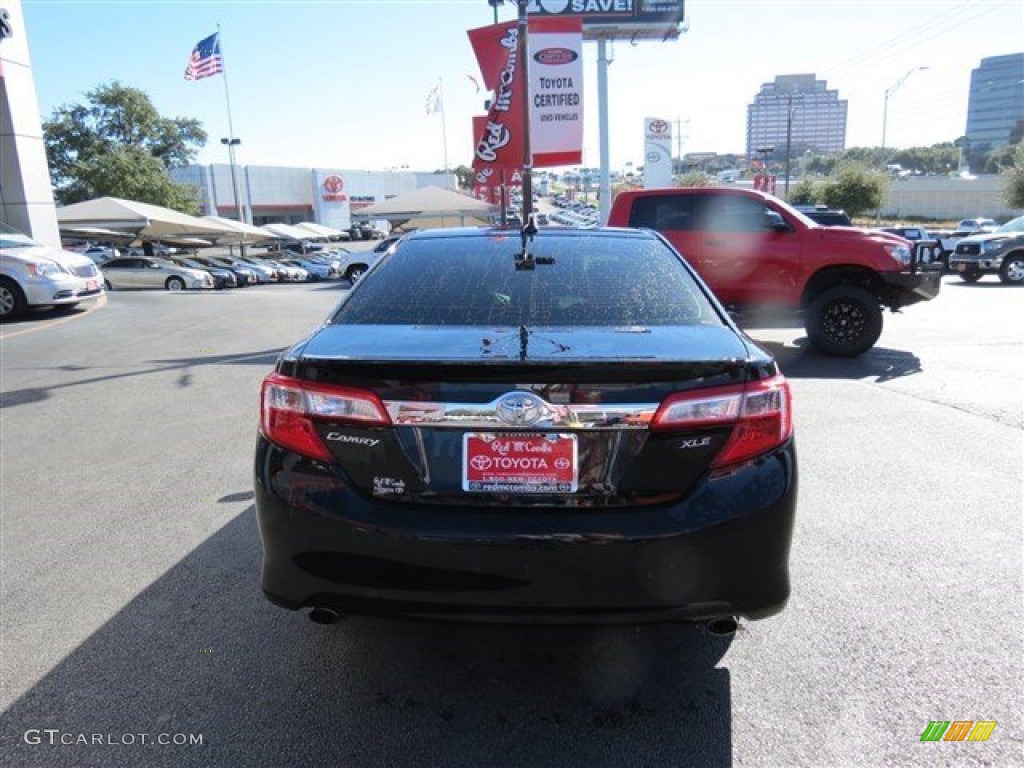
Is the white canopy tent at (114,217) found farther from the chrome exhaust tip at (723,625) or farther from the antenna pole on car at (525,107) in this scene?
the chrome exhaust tip at (723,625)

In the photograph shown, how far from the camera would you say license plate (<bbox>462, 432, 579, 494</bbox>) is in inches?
89.1

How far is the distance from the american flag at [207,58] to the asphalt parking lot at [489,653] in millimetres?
34189

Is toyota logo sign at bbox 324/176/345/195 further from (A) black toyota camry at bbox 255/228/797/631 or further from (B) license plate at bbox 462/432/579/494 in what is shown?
(B) license plate at bbox 462/432/579/494

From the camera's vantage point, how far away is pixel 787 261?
938 cm

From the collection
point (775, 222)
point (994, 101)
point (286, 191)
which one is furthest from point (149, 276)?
point (994, 101)

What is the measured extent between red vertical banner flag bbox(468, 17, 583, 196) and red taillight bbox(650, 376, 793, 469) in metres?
10.7

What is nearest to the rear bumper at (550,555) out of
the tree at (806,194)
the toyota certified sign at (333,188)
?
the tree at (806,194)

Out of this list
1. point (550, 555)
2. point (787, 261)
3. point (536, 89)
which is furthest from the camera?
point (536, 89)

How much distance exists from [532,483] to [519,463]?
0.07 metres

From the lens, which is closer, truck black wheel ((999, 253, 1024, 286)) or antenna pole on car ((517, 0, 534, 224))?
antenna pole on car ((517, 0, 534, 224))

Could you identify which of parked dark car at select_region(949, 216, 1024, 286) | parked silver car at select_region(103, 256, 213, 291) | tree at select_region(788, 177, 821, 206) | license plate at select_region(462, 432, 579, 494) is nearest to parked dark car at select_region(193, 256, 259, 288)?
parked silver car at select_region(103, 256, 213, 291)

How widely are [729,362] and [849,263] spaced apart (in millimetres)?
7710

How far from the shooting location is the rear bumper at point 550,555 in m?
2.24

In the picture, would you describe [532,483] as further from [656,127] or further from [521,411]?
[656,127]
